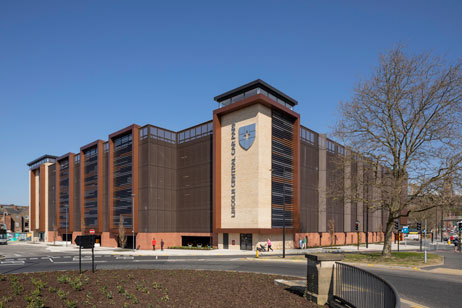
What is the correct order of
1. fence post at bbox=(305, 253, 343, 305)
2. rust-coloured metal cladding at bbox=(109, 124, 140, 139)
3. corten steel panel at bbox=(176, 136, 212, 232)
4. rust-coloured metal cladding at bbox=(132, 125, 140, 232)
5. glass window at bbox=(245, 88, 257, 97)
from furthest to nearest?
rust-coloured metal cladding at bbox=(109, 124, 140, 139)
rust-coloured metal cladding at bbox=(132, 125, 140, 232)
corten steel panel at bbox=(176, 136, 212, 232)
glass window at bbox=(245, 88, 257, 97)
fence post at bbox=(305, 253, 343, 305)

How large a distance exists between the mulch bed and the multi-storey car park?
85.1 feet

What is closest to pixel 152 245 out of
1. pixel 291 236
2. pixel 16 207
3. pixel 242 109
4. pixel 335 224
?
pixel 291 236

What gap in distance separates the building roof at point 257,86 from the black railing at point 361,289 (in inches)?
1479

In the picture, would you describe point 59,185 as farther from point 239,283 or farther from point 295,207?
point 239,283

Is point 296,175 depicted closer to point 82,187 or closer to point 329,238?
point 329,238

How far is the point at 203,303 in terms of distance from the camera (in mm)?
10805

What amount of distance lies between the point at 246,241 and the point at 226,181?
28.3 feet

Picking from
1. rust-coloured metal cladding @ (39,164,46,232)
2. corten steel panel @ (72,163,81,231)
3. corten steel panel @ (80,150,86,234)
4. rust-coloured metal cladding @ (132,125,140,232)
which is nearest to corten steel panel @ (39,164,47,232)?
rust-coloured metal cladding @ (39,164,46,232)

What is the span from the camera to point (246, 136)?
4456 cm

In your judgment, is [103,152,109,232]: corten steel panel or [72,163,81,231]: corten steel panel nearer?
[103,152,109,232]: corten steel panel

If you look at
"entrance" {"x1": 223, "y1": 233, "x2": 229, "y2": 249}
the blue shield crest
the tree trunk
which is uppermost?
the blue shield crest

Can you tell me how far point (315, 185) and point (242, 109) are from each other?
1920 cm

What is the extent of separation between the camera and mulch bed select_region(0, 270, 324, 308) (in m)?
10.9

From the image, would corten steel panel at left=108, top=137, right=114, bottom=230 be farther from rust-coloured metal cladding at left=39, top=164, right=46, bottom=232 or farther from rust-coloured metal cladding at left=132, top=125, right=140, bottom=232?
rust-coloured metal cladding at left=39, top=164, right=46, bottom=232
